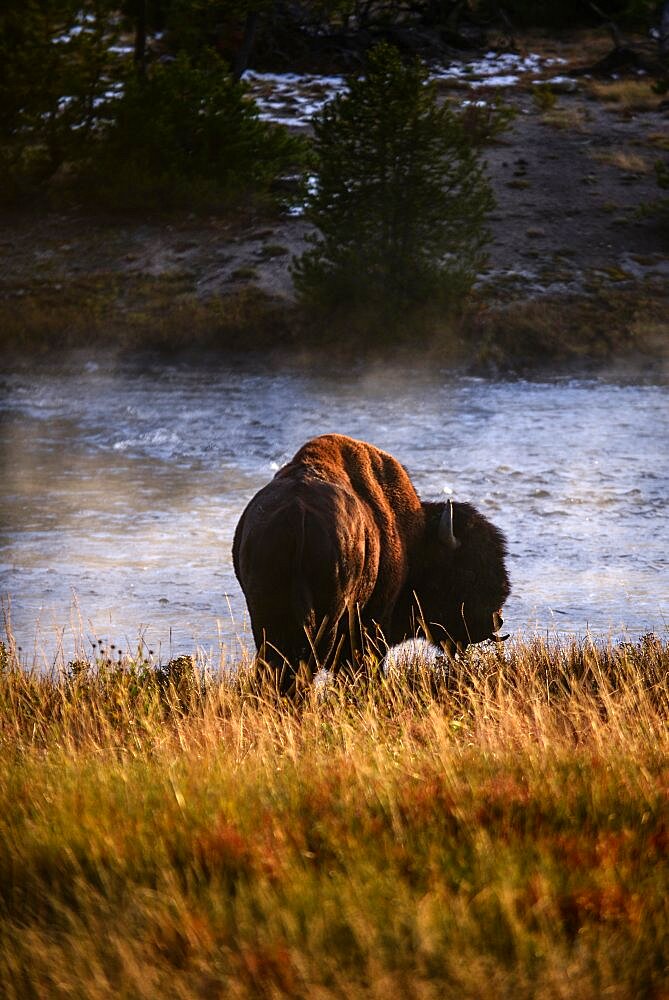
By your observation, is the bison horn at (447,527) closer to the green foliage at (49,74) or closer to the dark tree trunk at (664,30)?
the green foliage at (49,74)

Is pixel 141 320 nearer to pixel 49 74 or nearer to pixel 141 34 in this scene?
pixel 49 74

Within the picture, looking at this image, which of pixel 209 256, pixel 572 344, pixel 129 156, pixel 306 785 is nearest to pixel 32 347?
pixel 209 256

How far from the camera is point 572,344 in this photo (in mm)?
23469

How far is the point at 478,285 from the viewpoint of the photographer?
85.7 ft

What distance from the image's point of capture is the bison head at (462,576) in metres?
7.97

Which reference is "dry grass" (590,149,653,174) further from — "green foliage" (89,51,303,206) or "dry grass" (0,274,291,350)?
"dry grass" (0,274,291,350)

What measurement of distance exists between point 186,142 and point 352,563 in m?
24.3

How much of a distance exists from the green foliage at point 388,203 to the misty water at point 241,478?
165 centimetres

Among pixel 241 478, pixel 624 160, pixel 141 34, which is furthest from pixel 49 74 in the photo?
pixel 241 478

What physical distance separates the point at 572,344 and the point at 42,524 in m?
13.5


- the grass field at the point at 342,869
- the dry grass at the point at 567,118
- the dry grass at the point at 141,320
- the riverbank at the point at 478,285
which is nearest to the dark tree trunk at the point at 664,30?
the dry grass at the point at 567,118

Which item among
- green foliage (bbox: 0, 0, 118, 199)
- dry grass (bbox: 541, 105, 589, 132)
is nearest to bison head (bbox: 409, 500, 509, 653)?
green foliage (bbox: 0, 0, 118, 199)

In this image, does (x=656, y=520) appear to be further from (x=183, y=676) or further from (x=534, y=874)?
Answer: (x=534, y=874)

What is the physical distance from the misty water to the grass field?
288 centimetres
